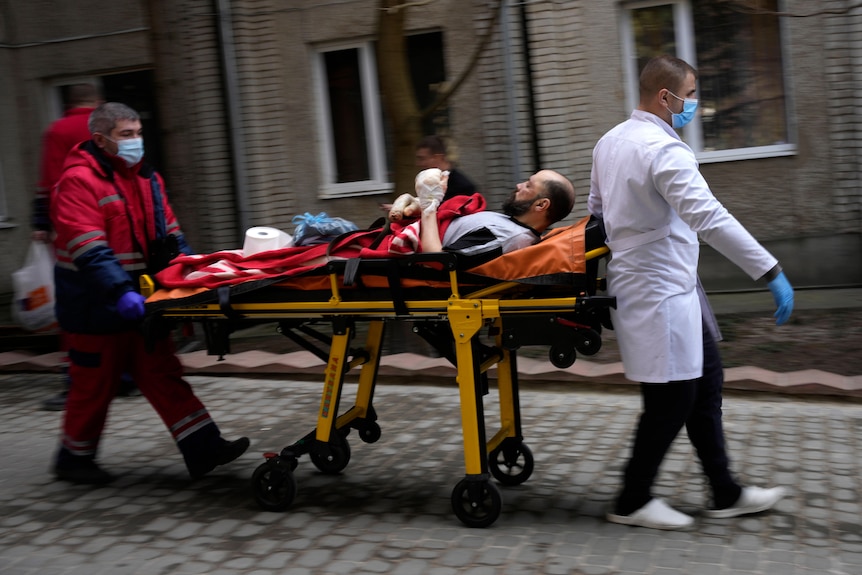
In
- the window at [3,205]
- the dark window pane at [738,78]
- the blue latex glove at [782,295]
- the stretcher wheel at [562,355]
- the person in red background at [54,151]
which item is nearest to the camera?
the blue latex glove at [782,295]

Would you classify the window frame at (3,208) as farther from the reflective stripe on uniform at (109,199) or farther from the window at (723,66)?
the reflective stripe on uniform at (109,199)

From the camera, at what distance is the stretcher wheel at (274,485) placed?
4.65 metres

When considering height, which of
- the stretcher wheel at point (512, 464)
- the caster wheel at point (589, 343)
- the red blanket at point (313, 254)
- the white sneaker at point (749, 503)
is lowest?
the white sneaker at point (749, 503)

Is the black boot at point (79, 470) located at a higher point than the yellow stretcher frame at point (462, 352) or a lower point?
lower

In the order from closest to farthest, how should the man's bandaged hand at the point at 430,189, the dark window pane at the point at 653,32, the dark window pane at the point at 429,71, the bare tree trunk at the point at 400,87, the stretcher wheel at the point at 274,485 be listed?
1. the man's bandaged hand at the point at 430,189
2. the stretcher wheel at the point at 274,485
3. the bare tree trunk at the point at 400,87
4. the dark window pane at the point at 653,32
5. the dark window pane at the point at 429,71

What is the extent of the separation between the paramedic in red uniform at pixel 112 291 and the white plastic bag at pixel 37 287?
203cm

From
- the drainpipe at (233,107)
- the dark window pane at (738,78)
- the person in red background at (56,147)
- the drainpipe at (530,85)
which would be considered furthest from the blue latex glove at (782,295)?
the drainpipe at (233,107)

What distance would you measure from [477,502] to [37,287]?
420 centimetres

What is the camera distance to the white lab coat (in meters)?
3.90

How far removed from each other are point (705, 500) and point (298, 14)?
768cm

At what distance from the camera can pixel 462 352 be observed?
4285mm

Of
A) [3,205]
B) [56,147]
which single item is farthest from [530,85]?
[3,205]

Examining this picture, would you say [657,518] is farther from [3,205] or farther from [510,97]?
[3,205]

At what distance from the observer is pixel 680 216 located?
12.7 feet
